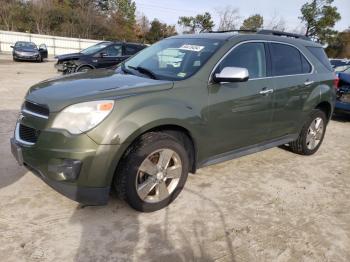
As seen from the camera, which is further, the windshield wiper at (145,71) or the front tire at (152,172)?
the windshield wiper at (145,71)

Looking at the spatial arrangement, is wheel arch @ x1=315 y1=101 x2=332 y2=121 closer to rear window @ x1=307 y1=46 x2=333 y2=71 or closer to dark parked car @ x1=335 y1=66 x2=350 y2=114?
rear window @ x1=307 y1=46 x2=333 y2=71

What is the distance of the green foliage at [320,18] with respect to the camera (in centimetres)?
3891

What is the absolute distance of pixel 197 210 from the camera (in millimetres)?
3623

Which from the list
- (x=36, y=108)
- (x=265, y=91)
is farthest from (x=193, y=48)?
(x=36, y=108)

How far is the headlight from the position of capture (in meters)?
2.99

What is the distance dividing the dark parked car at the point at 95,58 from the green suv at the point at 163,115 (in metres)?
8.43

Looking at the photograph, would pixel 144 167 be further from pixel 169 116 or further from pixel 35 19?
pixel 35 19

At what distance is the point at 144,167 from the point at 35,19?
43.1 meters

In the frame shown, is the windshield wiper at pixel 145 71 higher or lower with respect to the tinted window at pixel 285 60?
lower

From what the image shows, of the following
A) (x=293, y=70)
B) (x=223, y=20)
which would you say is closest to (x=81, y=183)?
(x=293, y=70)

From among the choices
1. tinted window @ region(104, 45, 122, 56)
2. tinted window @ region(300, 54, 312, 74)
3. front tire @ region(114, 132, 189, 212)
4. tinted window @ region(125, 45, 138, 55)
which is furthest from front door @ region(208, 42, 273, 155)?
tinted window @ region(125, 45, 138, 55)

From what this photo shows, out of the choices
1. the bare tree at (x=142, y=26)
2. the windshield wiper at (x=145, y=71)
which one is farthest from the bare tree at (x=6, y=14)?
the windshield wiper at (x=145, y=71)

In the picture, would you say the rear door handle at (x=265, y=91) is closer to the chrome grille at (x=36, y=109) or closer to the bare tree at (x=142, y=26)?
the chrome grille at (x=36, y=109)

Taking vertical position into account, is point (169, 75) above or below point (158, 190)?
above
